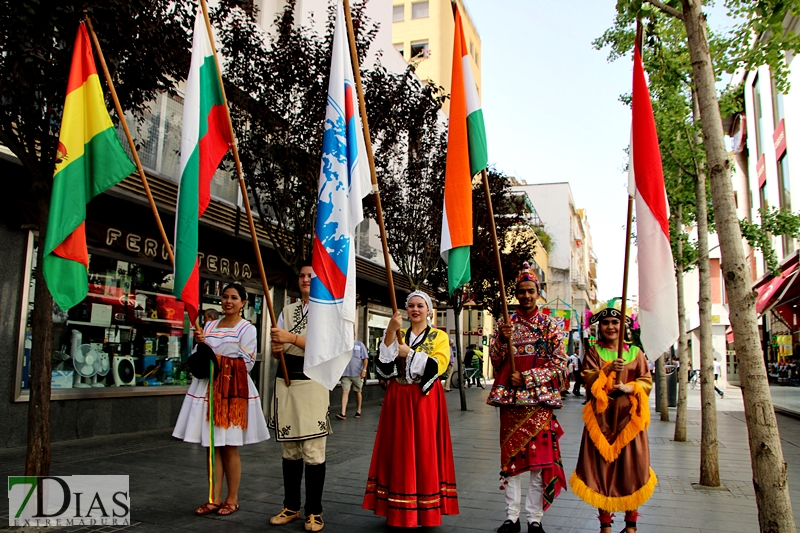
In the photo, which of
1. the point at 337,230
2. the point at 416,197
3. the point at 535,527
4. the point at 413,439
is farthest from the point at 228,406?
the point at 416,197

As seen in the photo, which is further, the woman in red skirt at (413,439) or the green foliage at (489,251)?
the green foliage at (489,251)

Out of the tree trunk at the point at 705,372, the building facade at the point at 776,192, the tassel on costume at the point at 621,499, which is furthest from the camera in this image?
the building facade at the point at 776,192

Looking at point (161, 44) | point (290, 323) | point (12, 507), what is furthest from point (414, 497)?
point (161, 44)

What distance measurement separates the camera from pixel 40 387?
478cm

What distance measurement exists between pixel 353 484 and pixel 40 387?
333 centimetres

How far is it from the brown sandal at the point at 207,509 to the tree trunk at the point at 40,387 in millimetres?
1215

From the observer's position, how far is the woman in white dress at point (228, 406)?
5.27 m

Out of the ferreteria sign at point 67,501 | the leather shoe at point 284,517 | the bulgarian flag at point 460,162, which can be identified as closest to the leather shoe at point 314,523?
the leather shoe at point 284,517

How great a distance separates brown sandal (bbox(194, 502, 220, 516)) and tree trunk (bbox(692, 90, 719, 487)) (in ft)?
17.3

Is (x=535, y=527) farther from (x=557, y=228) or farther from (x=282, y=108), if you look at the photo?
(x=557, y=228)

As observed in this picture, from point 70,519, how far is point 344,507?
2258mm

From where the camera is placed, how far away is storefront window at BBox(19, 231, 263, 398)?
9484 millimetres

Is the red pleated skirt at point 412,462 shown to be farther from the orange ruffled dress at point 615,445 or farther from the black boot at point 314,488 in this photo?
the orange ruffled dress at point 615,445

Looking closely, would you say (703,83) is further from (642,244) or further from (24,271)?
(24,271)
